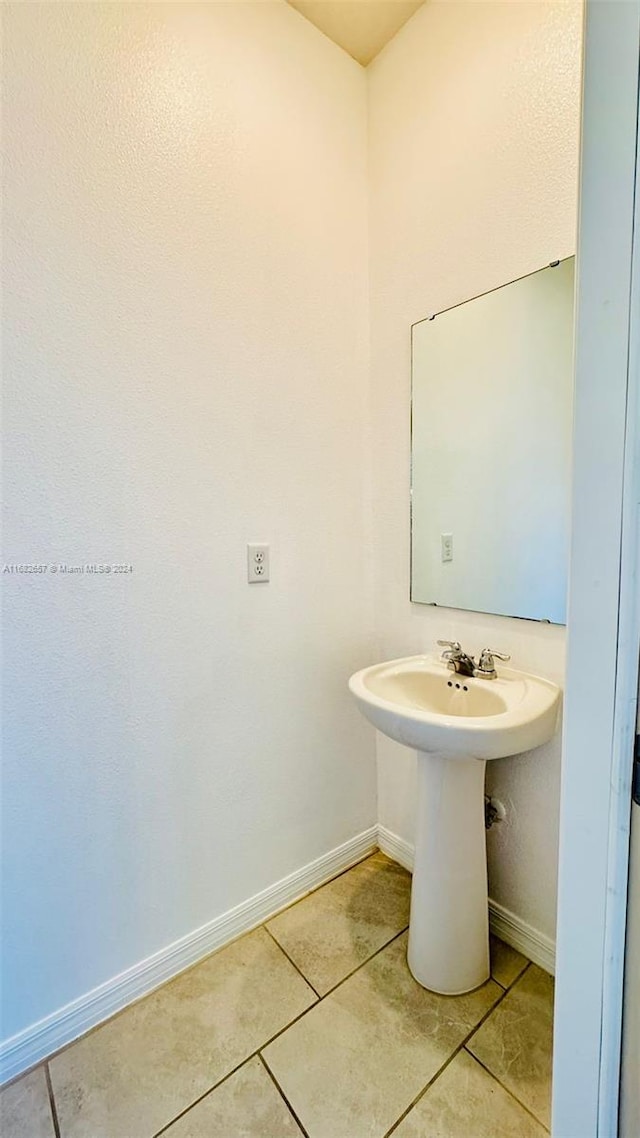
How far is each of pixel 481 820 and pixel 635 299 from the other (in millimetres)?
1205

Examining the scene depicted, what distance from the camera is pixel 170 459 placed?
119cm

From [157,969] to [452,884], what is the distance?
2.66 feet

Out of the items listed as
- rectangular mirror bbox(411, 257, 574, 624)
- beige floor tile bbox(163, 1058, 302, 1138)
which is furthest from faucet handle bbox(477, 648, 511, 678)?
beige floor tile bbox(163, 1058, 302, 1138)

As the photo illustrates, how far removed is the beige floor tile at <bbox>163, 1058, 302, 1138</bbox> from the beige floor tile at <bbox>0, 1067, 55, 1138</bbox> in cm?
26

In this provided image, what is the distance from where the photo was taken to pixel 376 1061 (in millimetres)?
1039

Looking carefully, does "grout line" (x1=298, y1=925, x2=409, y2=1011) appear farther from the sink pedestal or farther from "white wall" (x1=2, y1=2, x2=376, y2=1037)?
"white wall" (x1=2, y1=2, x2=376, y2=1037)

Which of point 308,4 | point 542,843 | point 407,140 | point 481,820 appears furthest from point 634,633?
point 308,4

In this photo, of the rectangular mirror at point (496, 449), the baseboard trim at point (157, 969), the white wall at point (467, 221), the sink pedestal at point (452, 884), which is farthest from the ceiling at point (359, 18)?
the baseboard trim at point (157, 969)

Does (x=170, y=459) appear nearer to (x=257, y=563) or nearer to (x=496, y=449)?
(x=257, y=563)

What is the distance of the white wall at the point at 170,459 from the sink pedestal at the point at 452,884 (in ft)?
1.52

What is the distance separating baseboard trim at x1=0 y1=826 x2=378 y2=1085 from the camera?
1049mm

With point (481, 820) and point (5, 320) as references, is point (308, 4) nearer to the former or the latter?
point (5, 320)

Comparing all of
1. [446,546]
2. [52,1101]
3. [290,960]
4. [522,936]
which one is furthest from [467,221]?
[52,1101]

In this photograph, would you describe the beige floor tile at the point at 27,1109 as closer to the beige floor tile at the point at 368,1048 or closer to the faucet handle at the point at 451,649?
the beige floor tile at the point at 368,1048
